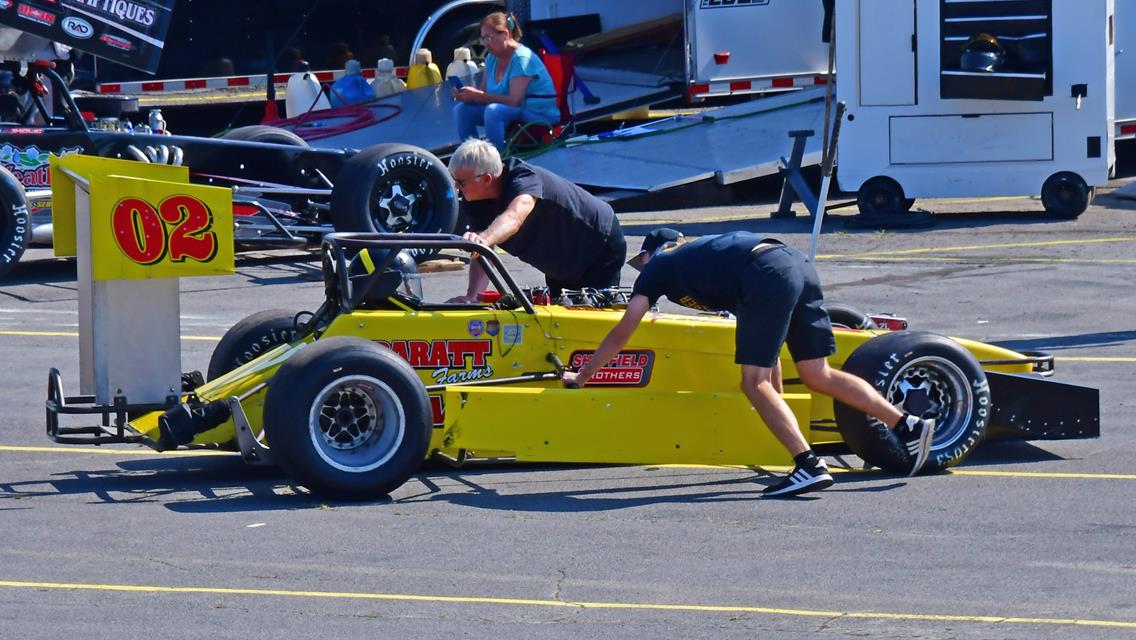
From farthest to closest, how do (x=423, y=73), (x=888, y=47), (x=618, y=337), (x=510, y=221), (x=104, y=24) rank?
(x=423, y=73), (x=888, y=47), (x=104, y=24), (x=510, y=221), (x=618, y=337)

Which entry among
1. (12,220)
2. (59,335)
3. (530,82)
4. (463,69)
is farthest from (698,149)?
(59,335)

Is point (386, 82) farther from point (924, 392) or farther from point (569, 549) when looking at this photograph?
point (569, 549)

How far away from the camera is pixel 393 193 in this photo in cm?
1314

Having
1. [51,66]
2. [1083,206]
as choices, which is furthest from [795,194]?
[51,66]

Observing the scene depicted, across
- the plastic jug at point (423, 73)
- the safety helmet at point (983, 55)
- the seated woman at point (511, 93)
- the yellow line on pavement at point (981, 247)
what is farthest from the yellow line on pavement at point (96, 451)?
the plastic jug at point (423, 73)

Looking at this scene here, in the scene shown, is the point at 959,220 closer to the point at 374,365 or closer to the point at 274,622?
the point at 374,365

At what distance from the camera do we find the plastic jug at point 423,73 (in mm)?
19578

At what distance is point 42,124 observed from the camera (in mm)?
13586

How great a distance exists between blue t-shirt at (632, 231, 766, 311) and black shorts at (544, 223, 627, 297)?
1139 mm

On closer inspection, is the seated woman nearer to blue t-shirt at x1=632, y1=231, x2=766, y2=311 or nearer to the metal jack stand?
the metal jack stand

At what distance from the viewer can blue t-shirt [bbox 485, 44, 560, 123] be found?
15.7m

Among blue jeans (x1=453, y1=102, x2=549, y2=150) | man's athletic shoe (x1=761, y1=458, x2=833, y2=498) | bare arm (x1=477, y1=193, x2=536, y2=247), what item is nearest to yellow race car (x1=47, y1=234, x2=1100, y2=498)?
bare arm (x1=477, y1=193, x2=536, y2=247)

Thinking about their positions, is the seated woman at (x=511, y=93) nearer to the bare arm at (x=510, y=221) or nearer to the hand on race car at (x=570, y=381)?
the bare arm at (x=510, y=221)

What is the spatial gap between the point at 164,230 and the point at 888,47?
10.0 metres
